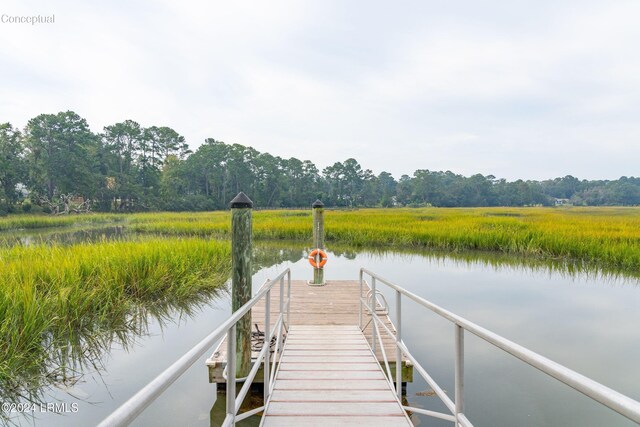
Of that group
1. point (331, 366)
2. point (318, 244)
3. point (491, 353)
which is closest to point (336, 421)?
point (331, 366)

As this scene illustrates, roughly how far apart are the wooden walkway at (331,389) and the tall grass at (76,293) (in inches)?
104

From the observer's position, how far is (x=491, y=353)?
514 centimetres

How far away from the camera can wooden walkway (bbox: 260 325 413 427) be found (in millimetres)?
2531

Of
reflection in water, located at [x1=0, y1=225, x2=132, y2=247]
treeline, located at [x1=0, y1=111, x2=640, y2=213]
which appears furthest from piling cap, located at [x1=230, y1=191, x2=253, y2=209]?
treeline, located at [x1=0, y1=111, x2=640, y2=213]

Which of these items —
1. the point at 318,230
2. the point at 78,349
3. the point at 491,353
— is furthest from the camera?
the point at 318,230

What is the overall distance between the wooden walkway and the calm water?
2.76 ft

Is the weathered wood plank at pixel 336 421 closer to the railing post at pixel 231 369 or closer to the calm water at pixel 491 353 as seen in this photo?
the railing post at pixel 231 369

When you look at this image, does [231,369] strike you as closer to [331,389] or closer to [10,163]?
[331,389]

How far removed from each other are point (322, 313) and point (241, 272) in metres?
2.37

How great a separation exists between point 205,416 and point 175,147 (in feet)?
198

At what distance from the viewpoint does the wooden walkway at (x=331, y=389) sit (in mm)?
2531

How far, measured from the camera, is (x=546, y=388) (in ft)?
13.8

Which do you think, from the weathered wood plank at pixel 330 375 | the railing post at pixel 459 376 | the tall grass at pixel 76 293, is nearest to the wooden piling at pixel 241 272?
the weathered wood plank at pixel 330 375

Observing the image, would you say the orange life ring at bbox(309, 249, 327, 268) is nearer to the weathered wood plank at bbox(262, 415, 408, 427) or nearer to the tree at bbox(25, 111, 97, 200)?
the weathered wood plank at bbox(262, 415, 408, 427)
